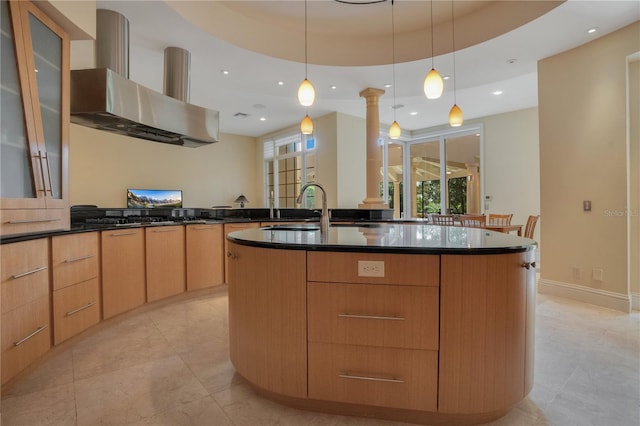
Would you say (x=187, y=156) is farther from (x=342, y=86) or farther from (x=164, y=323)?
(x=164, y=323)

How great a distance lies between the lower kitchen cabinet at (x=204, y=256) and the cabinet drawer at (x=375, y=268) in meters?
2.43

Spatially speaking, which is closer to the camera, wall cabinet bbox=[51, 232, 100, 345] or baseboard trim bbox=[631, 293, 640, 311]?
wall cabinet bbox=[51, 232, 100, 345]

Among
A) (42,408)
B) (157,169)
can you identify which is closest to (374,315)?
(42,408)

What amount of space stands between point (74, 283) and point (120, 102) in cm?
143

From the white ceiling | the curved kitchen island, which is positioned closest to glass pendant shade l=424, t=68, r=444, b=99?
the white ceiling

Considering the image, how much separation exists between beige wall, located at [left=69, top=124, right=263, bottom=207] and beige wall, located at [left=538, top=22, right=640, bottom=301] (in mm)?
6381

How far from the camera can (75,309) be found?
223 cm

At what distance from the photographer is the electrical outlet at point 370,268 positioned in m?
1.36

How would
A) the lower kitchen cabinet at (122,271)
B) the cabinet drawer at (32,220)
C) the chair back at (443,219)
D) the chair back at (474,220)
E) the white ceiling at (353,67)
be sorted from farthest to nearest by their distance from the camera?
1. the chair back at (443,219)
2. the chair back at (474,220)
3. the white ceiling at (353,67)
4. the lower kitchen cabinet at (122,271)
5. the cabinet drawer at (32,220)

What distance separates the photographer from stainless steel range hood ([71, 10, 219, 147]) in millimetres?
2443

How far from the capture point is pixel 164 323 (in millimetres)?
2727

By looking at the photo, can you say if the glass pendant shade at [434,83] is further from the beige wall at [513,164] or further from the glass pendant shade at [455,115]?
the beige wall at [513,164]

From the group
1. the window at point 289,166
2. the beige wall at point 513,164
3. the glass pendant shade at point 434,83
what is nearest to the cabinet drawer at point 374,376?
the glass pendant shade at point 434,83

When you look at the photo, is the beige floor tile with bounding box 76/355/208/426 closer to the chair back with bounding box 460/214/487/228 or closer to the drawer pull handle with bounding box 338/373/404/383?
the drawer pull handle with bounding box 338/373/404/383
